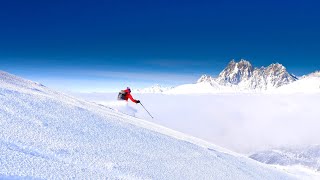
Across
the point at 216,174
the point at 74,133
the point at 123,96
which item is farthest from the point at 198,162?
the point at 123,96

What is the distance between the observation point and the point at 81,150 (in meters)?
7.16

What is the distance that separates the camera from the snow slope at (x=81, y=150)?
228 inches

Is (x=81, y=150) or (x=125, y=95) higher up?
(x=125, y=95)

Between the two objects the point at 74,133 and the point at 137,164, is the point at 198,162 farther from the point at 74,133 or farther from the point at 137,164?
the point at 74,133

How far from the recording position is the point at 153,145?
31.0 feet

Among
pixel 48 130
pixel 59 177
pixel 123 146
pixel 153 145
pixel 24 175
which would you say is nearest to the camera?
pixel 24 175

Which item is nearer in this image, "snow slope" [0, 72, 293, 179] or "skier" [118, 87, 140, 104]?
"snow slope" [0, 72, 293, 179]

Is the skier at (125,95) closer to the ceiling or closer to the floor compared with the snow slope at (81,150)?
closer to the ceiling

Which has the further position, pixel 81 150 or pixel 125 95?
pixel 125 95

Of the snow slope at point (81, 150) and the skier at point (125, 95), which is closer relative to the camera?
the snow slope at point (81, 150)

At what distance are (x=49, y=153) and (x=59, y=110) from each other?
341 cm

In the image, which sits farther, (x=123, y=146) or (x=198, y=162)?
(x=198, y=162)

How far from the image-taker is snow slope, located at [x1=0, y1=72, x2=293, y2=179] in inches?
228

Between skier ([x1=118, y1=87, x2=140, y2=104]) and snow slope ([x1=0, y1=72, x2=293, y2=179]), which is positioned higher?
skier ([x1=118, y1=87, x2=140, y2=104])
